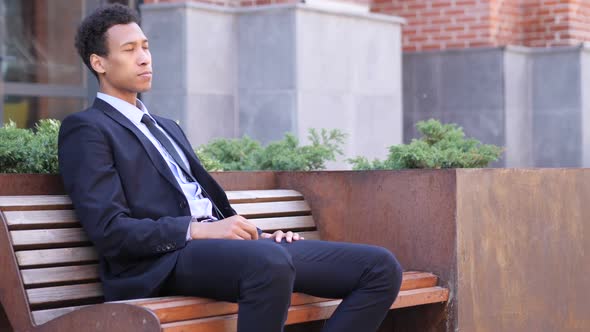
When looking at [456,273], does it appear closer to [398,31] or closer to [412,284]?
[412,284]

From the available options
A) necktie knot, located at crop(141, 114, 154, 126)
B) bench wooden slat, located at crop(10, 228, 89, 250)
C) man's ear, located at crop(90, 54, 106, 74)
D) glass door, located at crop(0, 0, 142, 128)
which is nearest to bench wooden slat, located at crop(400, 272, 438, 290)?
necktie knot, located at crop(141, 114, 154, 126)

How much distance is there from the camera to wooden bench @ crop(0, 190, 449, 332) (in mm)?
3701

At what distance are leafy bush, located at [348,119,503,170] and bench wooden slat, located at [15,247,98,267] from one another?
2219mm

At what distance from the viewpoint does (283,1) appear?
9.28m

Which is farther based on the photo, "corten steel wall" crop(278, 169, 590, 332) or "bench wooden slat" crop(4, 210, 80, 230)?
"corten steel wall" crop(278, 169, 590, 332)

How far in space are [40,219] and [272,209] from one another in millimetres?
1275

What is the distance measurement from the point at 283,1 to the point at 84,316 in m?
5.83

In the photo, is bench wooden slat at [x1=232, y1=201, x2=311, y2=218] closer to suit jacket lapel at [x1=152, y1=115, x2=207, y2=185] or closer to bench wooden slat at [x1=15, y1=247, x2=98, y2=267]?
suit jacket lapel at [x1=152, y1=115, x2=207, y2=185]

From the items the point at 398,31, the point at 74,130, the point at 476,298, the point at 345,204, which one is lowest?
the point at 476,298

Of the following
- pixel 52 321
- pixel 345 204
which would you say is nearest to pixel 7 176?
pixel 52 321

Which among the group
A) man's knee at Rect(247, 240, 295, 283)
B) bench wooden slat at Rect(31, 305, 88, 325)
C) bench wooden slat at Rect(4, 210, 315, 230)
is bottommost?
bench wooden slat at Rect(31, 305, 88, 325)

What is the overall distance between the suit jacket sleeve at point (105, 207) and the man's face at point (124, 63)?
288 millimetres

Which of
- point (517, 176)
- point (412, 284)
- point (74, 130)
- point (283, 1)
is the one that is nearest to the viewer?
point (74, 130)

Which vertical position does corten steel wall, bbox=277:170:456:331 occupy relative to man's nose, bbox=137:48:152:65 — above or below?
below
